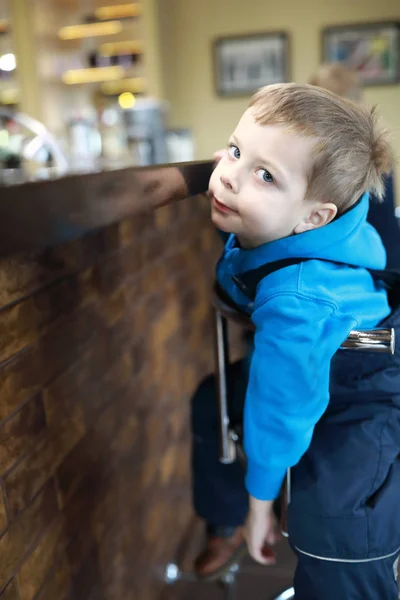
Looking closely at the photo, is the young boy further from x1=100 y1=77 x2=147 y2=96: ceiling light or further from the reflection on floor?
x1=100 y1=77 x2=147 y2=96: ceiling light

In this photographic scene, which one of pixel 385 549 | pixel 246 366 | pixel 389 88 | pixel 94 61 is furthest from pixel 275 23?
pixel 385 549

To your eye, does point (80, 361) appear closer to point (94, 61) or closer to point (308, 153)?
point (308, 153)

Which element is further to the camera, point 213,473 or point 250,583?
point 250,583

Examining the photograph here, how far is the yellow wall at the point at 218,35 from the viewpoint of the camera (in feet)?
14.7

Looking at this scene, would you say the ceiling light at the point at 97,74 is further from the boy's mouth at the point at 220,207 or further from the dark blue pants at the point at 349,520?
the dark blue pants at the point at 349,520

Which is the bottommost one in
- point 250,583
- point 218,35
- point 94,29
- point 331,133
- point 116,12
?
point 250,583

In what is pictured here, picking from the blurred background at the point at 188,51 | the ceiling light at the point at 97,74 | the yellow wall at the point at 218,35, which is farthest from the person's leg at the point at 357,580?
the ceiling light at the point at 97,74

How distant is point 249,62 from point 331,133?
4.17 metres

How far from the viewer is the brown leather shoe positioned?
53.0 inches

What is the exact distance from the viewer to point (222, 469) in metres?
1.24

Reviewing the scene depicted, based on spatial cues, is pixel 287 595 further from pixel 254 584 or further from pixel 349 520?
pixel 254 584

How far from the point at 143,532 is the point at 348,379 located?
0.86m

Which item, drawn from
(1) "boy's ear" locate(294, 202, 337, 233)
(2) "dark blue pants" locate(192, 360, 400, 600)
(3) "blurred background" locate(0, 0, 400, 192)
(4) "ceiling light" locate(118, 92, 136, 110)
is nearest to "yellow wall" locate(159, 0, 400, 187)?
(3) "blurred background" locate(0, 0, 400, 192)

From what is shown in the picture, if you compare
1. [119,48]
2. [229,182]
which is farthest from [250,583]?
[119,48]
